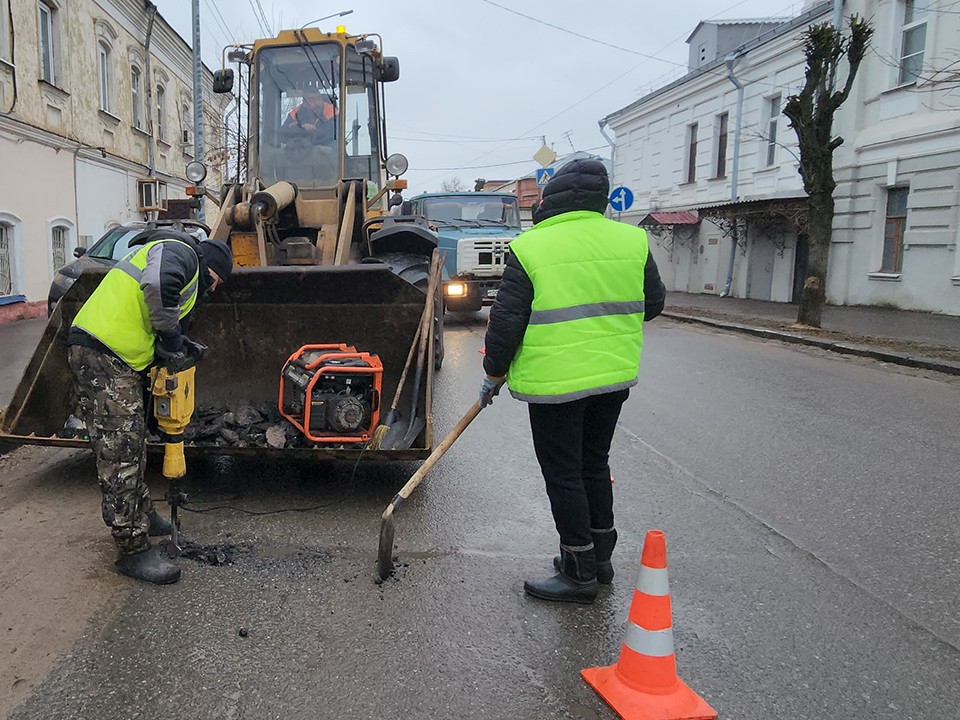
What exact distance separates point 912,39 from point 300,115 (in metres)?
13.4

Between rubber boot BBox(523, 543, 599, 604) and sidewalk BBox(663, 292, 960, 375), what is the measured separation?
768 cm

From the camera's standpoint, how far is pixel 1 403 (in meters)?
6.79

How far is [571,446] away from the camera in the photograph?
3271 mm

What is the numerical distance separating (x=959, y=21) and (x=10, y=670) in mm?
16678

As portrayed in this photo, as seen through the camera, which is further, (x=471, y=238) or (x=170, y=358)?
(x=471, y=238)

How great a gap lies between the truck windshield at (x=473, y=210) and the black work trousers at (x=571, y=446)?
1220 centimetres

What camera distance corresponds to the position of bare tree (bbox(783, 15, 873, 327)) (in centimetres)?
1222

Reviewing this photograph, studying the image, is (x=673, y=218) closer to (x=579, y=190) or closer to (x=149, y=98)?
(x=149, y=98)

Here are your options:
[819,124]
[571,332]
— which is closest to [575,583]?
[571,332]

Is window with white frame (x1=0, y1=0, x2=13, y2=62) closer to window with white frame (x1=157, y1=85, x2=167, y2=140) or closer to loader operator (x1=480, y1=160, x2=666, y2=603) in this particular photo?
window with white frame (x1=157, y1=85, x2=167, y2=140)

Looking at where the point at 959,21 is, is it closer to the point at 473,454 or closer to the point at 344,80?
the point at 344,80

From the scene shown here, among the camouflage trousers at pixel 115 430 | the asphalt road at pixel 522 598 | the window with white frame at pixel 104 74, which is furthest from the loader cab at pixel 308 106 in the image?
the window with white frame at pixel 104 74

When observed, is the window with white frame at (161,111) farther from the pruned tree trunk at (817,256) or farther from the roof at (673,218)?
the pruned tree trunk at (817,256)

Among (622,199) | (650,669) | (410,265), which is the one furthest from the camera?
(622,199)
